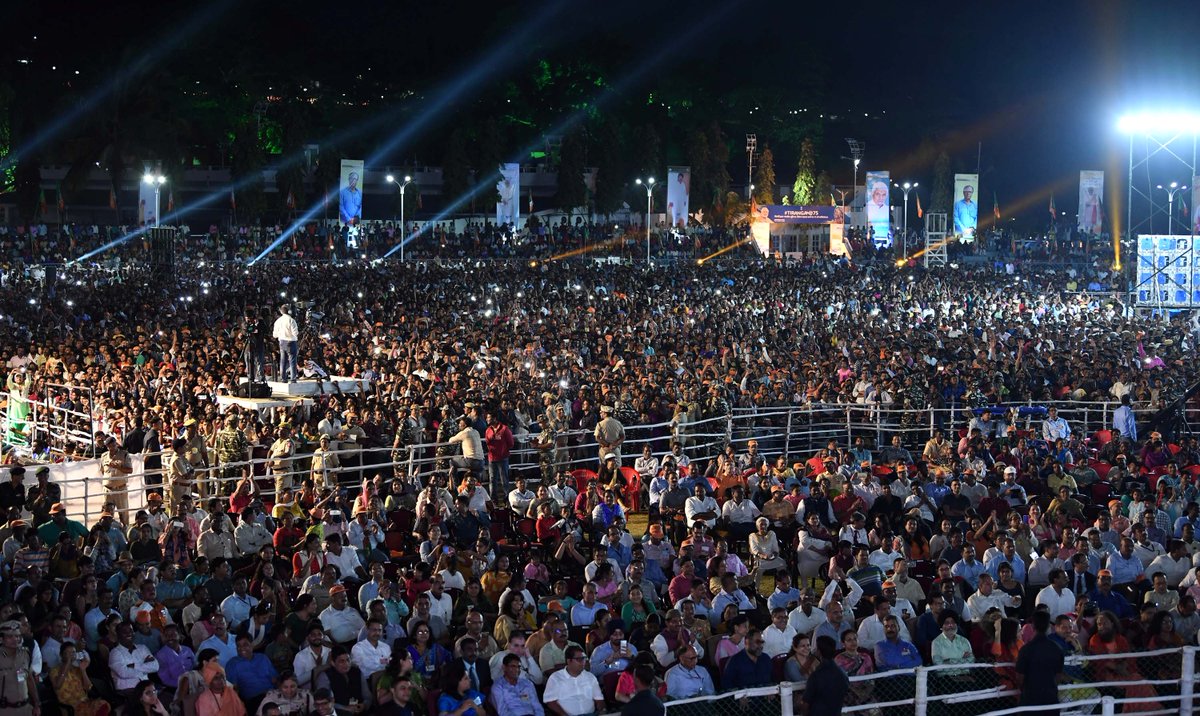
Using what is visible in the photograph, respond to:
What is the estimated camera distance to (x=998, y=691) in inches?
377

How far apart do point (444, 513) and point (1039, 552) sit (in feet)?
17.6

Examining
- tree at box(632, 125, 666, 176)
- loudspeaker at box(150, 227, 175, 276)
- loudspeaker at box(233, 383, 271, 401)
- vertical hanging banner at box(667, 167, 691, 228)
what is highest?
tree at box(632, 125, 666, 176)

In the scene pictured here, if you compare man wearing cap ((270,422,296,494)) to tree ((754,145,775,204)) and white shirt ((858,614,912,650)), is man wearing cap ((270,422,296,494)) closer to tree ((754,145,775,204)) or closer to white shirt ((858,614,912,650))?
white shirt ((858,614,912,650))

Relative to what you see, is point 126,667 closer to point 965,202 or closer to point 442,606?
point 442,606

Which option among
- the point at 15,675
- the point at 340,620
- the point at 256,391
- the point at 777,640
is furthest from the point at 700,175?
the point at 15,675

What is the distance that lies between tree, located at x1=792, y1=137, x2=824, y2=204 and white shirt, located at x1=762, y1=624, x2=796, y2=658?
61.6m

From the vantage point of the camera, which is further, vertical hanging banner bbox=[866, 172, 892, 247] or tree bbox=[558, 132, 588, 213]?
tree bbox=[558, 132, 588, 213]

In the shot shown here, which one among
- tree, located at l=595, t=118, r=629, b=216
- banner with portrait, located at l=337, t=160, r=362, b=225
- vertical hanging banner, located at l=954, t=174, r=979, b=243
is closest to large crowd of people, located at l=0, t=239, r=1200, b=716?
banner with portrait, located at l=337, t=160, r=362, b=225

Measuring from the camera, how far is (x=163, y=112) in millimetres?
57812

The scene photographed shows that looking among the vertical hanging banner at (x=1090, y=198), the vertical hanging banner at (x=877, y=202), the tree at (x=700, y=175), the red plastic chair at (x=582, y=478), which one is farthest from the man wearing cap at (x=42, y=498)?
the tree at (x=700, y=175)

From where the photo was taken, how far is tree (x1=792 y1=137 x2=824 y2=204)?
70.8 meters

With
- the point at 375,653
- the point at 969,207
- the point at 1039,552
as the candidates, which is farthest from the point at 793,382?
the point at 969,207

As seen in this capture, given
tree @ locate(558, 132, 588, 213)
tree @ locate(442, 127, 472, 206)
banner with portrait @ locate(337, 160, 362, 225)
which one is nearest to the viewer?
banner with portrait @ locate(337, 160, 362, 225)

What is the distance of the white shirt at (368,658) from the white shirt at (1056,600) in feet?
16.9
